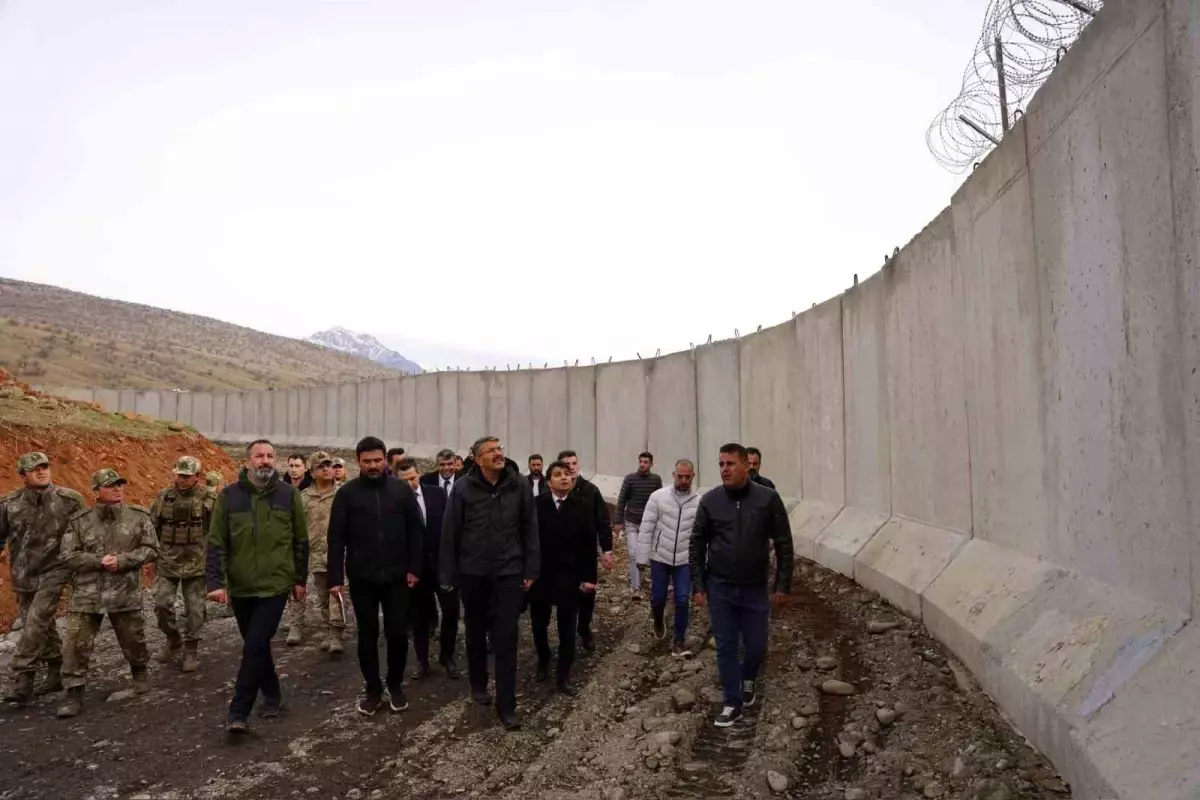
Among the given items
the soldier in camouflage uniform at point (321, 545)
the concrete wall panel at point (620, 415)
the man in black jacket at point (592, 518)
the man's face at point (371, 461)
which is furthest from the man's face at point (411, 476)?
the concrete wall panel at point (620, 415)

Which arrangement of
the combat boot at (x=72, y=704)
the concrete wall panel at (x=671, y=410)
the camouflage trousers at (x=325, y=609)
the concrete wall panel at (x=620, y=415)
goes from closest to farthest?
the combat boot at (x=72, y=704) < the camouflage trousers at (x=325, y=609) < the concrete wall panel at (x=671, y=410) < the concrete wall panel at (x=620, y=415)

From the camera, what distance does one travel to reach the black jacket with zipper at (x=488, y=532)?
5.86 m

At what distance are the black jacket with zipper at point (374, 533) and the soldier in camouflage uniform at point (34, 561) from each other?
2.13m

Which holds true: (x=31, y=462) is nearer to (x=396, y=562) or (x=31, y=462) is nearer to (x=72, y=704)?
(x=72, y=704)

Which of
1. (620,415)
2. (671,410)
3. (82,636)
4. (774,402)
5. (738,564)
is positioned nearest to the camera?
(738,564)

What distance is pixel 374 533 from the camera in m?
6.07

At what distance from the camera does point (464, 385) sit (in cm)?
2617

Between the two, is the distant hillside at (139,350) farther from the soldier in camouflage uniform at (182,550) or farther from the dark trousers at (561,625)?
the dark trousers at (561,625)

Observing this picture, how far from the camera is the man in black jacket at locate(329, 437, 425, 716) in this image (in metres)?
6.02

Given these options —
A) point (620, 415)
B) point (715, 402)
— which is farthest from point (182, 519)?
point (620, 415)

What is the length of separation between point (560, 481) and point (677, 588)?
1407mm

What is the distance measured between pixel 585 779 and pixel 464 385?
21837 millimetres

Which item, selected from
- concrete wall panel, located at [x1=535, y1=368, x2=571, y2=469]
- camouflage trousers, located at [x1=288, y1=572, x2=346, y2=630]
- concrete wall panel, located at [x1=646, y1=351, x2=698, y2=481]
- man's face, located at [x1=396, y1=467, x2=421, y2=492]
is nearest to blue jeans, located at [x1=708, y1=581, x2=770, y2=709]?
man's face, located at [x1=396, y1=467, x2=421, y2=492]

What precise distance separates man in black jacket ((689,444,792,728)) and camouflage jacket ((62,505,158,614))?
13.1ft
